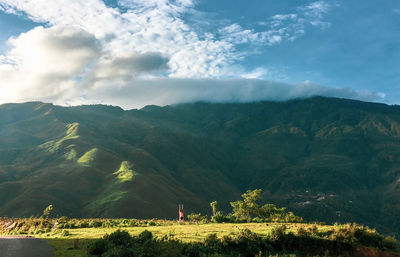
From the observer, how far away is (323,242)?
23812mm

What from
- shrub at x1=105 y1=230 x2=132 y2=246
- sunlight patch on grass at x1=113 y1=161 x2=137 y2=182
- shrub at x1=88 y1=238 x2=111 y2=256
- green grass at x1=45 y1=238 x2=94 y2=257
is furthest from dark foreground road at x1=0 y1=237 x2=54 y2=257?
sunlight patch on grass at x1=113 y1=161 x2=137 y2=182

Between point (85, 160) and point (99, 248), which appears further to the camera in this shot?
point (85, 160)

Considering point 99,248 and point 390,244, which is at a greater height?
point 99,248

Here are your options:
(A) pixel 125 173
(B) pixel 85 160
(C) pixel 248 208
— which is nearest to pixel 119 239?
(C) pixel 248 208

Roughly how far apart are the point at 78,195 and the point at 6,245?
137 meters

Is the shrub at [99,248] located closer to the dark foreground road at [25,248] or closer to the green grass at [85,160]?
the dark foreground road at [25,248]

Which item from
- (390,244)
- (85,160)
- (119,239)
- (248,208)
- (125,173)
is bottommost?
(125,173)

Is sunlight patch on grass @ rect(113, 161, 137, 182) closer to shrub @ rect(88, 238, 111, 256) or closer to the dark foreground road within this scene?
the dark foreground road

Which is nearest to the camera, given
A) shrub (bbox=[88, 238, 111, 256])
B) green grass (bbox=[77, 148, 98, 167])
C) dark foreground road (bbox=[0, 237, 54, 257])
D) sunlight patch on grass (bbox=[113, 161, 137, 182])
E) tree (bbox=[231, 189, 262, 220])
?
dark foreground road (bbox=[0, 237, 54, 257])

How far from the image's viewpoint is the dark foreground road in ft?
60.0

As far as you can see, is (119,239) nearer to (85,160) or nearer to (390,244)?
(390,244)

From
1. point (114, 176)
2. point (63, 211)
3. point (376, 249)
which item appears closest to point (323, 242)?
point (376, 249)

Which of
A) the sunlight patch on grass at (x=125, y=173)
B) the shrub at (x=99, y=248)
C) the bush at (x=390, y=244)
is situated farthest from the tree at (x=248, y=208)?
the sunlight patch on grass at (x=125, y=173)

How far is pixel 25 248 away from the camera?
1998cm
